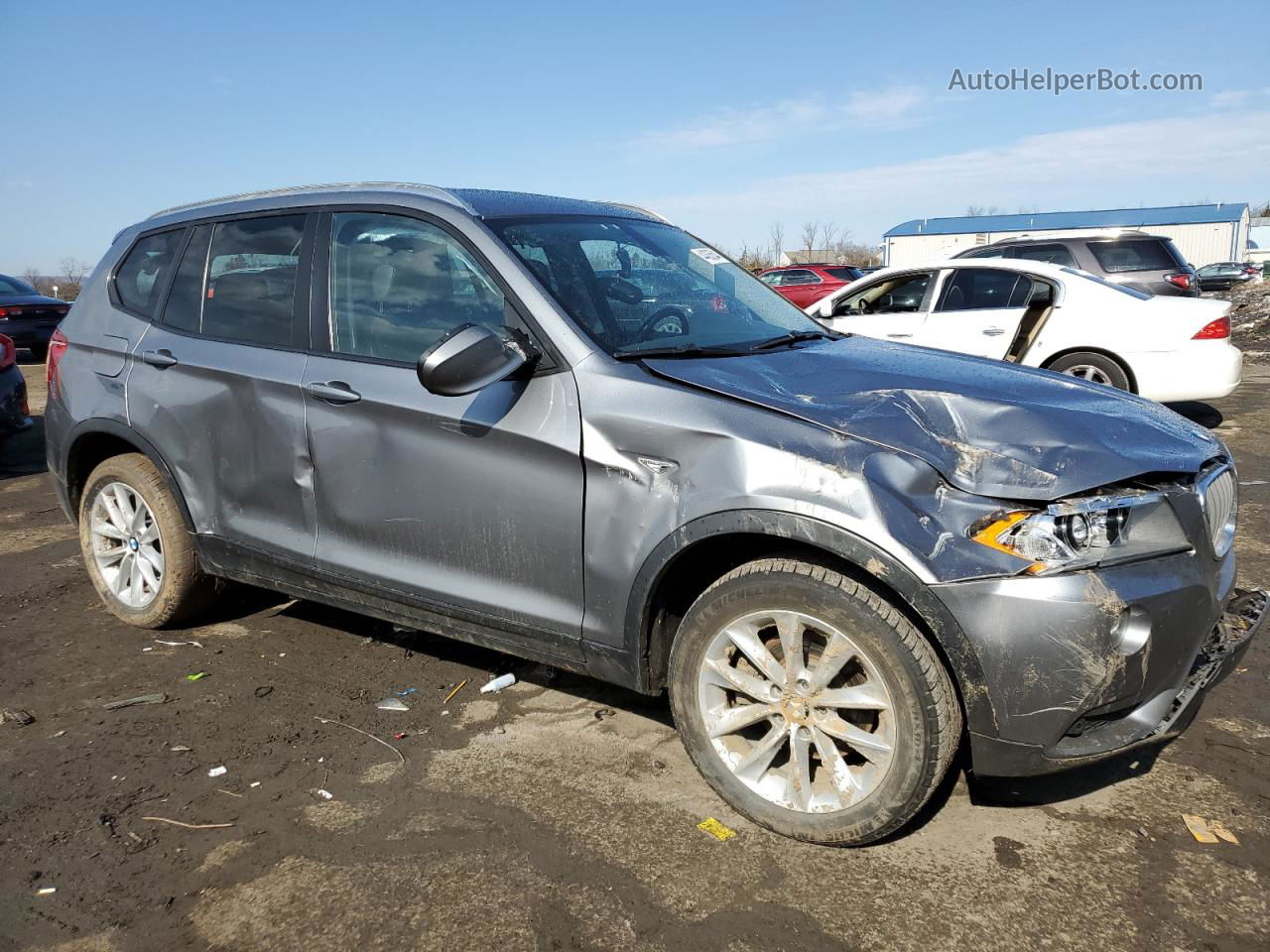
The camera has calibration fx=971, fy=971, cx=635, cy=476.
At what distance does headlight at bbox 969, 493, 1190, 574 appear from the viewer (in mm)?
2404

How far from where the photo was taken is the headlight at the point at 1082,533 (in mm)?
2404

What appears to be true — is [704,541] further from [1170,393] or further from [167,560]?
[1170,393]

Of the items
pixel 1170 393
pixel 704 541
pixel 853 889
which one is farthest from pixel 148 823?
pixel 1170 393

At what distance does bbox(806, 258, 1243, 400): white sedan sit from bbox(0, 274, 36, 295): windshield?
13047 millimetres

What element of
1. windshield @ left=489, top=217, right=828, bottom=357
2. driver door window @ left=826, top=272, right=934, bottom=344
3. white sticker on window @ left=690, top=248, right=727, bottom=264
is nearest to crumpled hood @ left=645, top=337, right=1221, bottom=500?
windshield @ left=489, top=217, right=828, bottom=357

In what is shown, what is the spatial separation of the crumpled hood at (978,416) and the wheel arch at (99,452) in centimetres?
233

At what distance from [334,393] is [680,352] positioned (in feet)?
4.12

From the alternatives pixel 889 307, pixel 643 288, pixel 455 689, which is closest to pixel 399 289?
pixel 643 288

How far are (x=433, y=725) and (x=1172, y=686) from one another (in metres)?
2.42

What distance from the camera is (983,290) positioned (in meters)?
8.62

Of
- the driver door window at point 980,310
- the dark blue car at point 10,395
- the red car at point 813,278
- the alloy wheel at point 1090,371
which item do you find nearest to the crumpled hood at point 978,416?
the driver door window at point 980,310

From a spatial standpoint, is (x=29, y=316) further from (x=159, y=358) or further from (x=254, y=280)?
(x=254, y=280)

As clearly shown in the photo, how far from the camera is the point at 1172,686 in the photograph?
2588 mm

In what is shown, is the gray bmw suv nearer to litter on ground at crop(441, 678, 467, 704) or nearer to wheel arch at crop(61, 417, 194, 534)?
wheel arch at crop(61, 417, 194, 534)
